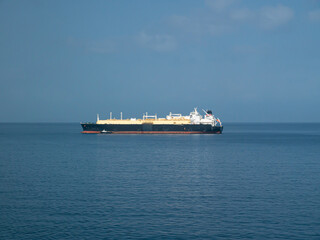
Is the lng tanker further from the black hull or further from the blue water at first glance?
the blue water

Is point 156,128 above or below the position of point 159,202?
above

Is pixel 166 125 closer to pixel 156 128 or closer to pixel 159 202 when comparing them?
pixel 156 128

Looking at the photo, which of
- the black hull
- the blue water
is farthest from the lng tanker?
the blue water

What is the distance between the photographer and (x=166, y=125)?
509 ft

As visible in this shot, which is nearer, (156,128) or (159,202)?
(159,202)

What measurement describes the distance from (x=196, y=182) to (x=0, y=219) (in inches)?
887

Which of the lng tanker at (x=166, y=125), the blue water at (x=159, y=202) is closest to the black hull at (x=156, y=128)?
the lng tanker at (x=166, y=125)

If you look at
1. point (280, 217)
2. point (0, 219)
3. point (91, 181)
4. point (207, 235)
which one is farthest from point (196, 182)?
point (0, 219)

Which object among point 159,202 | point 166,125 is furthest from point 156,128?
point 159,202

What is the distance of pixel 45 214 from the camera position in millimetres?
29750

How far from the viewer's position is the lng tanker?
155m

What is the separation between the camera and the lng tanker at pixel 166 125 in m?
155

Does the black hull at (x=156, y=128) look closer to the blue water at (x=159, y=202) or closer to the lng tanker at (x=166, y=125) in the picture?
the lng tanker at (x=166, y=125)

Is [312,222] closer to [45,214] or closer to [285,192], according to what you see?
[285,192]
